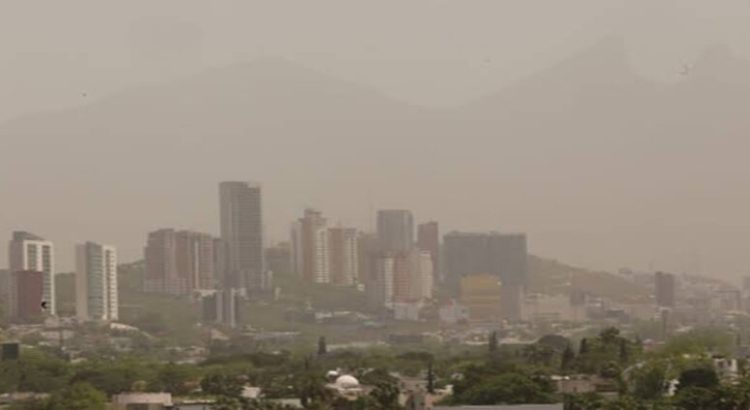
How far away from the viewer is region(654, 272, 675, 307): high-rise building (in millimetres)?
103938

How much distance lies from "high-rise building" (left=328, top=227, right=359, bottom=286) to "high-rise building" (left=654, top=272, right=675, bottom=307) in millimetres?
18130

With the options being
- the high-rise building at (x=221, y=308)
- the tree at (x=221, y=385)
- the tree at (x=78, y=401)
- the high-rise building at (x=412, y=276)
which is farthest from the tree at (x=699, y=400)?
the high-rise building at (x=412, y=276)

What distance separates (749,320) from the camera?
8912 cm

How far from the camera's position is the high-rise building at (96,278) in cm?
9250

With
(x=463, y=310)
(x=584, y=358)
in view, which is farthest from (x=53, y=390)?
(x=463, y=310)

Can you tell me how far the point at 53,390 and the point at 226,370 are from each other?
6021 mm

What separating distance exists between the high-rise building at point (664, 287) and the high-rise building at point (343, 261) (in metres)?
18.1

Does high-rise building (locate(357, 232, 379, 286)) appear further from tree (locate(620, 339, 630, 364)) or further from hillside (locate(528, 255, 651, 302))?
tree (locate(620, 339, 630, 364))

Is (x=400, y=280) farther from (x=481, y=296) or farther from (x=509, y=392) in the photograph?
Answer: (x=509, y=392)

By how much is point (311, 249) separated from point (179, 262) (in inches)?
350

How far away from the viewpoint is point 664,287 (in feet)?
345

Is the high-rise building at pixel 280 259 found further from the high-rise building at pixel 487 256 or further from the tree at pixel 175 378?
the tree at pixel 175 378

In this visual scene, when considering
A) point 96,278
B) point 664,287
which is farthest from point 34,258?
point 664,287

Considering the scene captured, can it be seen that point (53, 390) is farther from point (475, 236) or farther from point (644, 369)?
point (475, 236)
